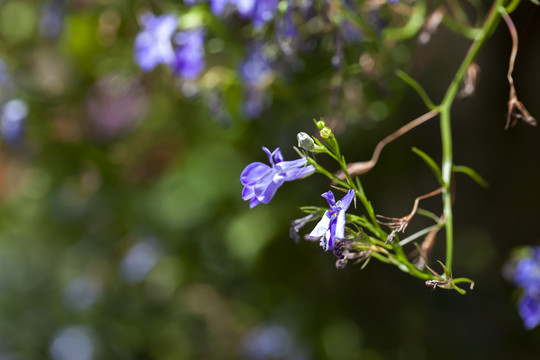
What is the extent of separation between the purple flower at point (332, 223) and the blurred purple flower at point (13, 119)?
0.99 meters

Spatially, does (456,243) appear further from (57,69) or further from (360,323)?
(57,69)

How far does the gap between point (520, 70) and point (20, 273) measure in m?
1.55

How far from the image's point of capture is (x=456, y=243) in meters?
1.56

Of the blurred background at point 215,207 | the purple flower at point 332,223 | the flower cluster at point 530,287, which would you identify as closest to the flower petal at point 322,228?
the purple flower at point 332,223

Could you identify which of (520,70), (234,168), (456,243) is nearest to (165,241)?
(234,168)

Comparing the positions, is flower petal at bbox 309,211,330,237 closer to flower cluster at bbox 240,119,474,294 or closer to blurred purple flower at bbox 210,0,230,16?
flower cluster at bbox 240,119,474,294

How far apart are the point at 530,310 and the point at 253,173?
428mm

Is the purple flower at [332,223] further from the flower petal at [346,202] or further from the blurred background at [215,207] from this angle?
the blurred background at [215,207]

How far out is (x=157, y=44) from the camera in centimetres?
97

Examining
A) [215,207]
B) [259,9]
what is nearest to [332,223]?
[259,9]

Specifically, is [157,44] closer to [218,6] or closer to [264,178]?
[218,6]

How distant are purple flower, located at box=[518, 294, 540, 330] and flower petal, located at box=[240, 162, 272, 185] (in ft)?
1.34

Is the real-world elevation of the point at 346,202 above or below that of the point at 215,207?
above

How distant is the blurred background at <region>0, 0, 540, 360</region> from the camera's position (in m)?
1.38
